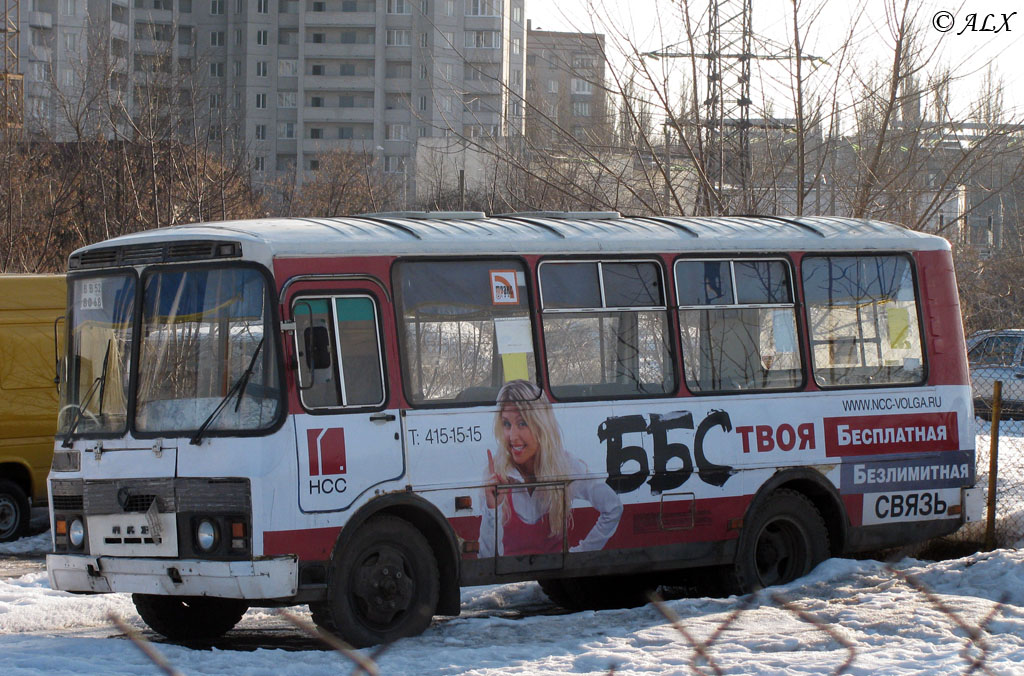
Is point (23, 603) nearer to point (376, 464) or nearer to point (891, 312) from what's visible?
point (376, 464)

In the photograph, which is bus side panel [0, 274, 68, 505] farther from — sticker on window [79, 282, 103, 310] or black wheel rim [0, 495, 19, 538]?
sticker on window [79, 282, 103, 310]

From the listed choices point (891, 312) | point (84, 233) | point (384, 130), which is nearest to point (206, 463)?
point (891, 312)

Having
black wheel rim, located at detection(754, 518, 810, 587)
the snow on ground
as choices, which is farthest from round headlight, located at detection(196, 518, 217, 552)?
black wheel rim, located at detection(754, 518, 810, 587)

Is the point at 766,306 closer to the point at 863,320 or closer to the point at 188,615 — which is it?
the point at 863,320

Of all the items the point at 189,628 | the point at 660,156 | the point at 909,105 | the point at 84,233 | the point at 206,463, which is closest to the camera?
the point at 206,463

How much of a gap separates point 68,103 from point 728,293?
1431cm

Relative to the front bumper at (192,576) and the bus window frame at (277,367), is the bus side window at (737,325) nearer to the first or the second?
the bus window frame at (277,367)

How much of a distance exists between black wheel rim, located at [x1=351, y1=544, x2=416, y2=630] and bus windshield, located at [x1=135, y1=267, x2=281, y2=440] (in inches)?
45.7

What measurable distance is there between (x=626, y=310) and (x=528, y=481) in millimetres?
1547

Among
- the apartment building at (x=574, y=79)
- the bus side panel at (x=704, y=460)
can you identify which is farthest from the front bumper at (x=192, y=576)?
the apartment building at (x=574, y=79)

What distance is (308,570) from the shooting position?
836cm

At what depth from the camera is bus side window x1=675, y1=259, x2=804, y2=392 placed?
34.3ft

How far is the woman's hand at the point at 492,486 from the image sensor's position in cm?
A: 922

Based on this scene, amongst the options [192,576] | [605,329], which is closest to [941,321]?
[605,329]
